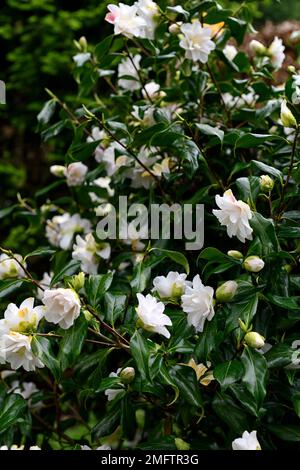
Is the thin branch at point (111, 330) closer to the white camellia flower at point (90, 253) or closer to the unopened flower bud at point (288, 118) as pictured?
the white camellia flower at point (90, 253)

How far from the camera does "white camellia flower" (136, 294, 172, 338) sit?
103 cm

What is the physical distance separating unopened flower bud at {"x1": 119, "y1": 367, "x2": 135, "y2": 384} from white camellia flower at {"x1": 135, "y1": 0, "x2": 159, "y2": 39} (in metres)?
0.72

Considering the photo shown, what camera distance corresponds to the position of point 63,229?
5.16 feet

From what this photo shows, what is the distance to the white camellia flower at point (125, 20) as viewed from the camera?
1.28 meters

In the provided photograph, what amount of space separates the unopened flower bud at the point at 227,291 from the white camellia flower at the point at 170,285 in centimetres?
8

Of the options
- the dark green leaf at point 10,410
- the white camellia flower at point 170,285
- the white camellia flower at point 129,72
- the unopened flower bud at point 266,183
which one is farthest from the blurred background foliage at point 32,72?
the unopened flower bud at point 266,183

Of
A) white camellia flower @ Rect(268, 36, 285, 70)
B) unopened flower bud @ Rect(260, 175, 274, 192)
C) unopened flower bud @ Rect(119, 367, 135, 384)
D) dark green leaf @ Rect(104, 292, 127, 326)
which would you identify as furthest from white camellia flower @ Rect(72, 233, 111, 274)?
white camellia flower @ Rect(268, 36, 285, 70)

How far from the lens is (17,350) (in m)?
1.04

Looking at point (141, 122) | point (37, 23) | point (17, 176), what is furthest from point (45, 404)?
point (37, 23)

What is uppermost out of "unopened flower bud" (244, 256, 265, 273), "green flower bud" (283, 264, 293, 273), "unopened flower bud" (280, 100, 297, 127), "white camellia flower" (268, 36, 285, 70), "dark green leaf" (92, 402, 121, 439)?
"unopened flower bud" (280, 100, 297, 127)

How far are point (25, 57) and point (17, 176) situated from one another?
1.89 feet

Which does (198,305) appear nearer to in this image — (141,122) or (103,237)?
(103,237)

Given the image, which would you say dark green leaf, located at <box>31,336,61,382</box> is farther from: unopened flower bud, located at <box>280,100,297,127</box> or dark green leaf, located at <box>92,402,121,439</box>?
unopened flower bud, located at <box>280,100,297,127</box>

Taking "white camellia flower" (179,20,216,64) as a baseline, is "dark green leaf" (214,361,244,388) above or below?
below
